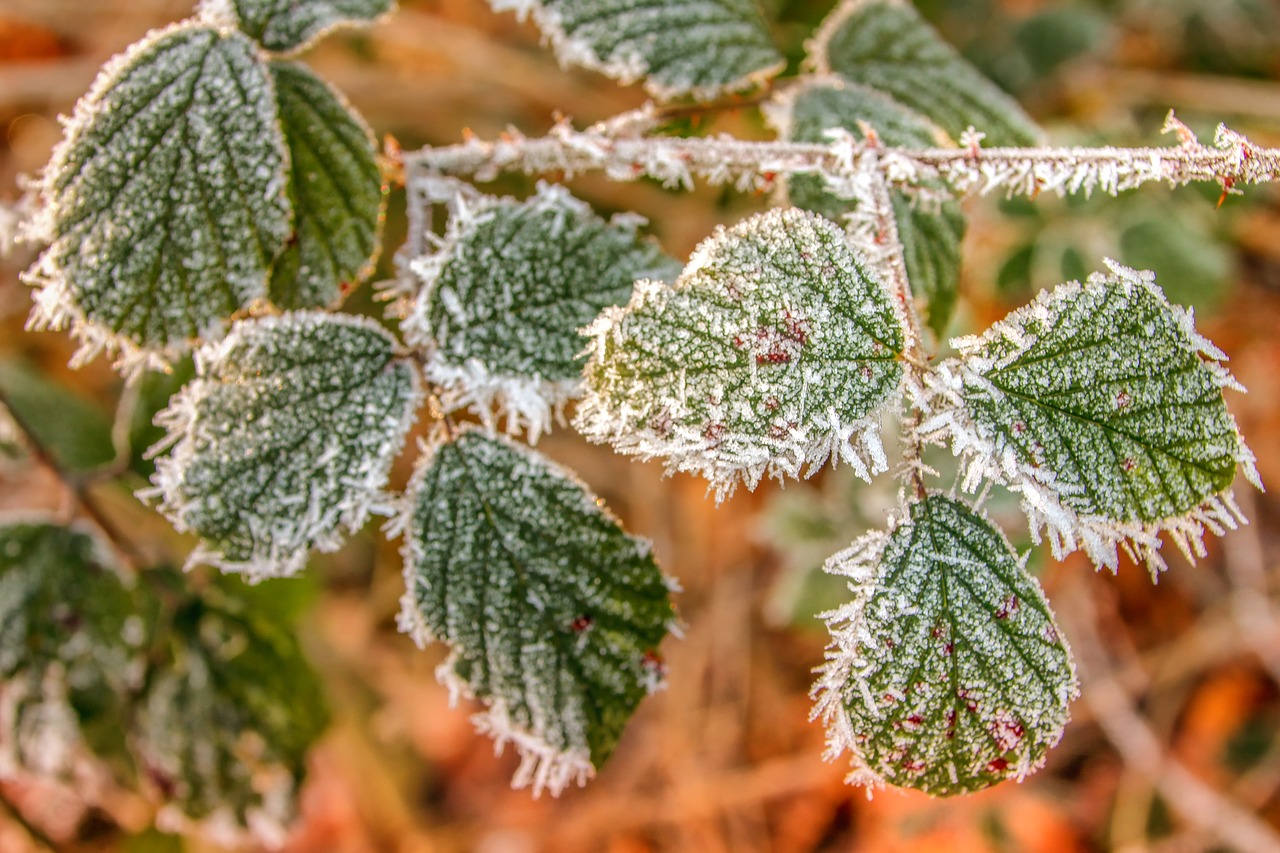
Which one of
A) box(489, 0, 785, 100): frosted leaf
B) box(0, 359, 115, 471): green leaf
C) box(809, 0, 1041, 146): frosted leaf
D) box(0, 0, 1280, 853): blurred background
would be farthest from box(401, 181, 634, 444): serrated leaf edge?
box(0, 0, 1280, 853): blurred background

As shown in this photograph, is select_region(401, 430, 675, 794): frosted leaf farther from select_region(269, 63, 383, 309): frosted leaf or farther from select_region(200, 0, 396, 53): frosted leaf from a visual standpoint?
select_region(200, 0, 396, 53): frosted leaf

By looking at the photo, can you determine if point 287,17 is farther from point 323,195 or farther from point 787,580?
point 787,580

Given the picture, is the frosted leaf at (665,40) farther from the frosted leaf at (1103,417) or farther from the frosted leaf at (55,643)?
the frosted leaf at (55,643)

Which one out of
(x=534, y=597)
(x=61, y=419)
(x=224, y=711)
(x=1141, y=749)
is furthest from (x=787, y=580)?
(x=61, y=419)

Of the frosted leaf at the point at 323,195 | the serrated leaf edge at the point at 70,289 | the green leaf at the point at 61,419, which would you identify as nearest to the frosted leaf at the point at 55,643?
the green leaf at the point at 61,419

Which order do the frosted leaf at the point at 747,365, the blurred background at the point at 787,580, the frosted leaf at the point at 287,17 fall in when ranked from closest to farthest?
the frosted leaf at the point at 747,365 → the frosted leaf at the point at 287,17 → the blurred background at the point at 787,580
